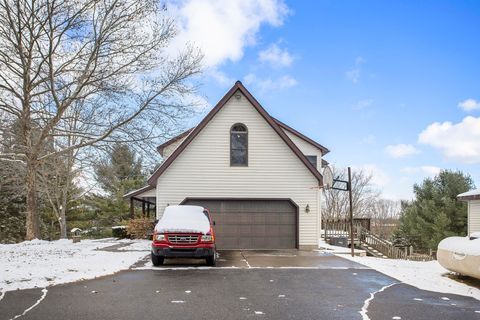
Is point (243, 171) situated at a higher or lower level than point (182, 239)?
higher

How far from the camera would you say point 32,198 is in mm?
21203

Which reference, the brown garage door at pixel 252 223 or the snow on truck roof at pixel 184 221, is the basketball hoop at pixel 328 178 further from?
the snow on truck roof at pixel 184 221

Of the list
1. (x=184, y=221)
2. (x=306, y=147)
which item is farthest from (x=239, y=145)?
(x=306, y=147)

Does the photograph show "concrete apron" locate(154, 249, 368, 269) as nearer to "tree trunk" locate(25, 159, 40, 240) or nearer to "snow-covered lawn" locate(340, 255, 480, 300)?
"snow-covered lawn" locate(340, 255, 480, 300)

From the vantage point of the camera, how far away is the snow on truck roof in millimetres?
12844

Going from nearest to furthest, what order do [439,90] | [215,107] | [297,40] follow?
[297,40]
[439,90]
[215,107]

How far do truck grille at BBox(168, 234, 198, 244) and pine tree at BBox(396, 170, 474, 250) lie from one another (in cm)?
2167

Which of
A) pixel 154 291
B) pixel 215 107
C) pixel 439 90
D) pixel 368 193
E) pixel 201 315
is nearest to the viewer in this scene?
pixel 201 315

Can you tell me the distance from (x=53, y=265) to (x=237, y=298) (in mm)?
6665

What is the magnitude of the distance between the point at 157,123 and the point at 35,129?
5.78 meters

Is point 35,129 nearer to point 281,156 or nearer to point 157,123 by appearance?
point 157,123

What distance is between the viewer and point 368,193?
193ft

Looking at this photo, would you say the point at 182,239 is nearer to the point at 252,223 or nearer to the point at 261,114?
the point at 252,223

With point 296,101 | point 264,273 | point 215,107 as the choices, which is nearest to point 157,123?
point 215,107
